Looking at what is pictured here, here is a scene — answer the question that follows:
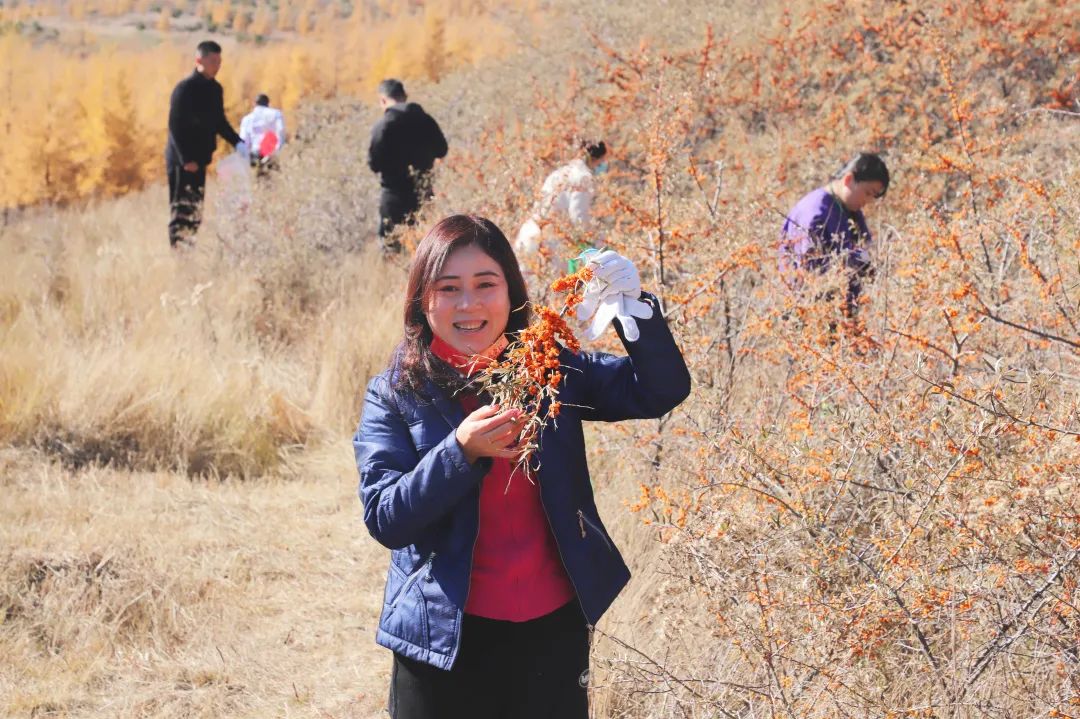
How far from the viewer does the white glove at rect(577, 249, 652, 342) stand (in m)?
1.91

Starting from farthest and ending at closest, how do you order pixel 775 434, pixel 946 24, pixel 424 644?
pixel 946 24, pixel 775 434, pixel 424 644

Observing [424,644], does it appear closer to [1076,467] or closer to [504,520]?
[504,520]

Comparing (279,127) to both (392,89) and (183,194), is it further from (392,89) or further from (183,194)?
(392,89)

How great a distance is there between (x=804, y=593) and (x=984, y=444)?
0.57 m

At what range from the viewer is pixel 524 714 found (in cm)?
193

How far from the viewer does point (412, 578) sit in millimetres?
1938

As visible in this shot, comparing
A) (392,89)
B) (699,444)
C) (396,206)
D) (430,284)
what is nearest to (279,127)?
(392,89)

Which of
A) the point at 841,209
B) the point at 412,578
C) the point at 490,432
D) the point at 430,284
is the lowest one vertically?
the point at 412,578

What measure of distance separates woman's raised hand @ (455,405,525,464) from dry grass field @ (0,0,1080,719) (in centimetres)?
65

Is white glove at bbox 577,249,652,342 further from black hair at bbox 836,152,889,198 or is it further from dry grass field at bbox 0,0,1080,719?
black hair at bbox 836,152,889,198

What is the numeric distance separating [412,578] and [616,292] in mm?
678

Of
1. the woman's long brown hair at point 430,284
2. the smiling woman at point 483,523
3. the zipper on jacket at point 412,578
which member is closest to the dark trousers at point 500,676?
the smiling woman at point 483,523

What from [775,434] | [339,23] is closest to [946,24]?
[775,434]

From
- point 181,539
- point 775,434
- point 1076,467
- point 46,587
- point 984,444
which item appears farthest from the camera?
point 181,539
